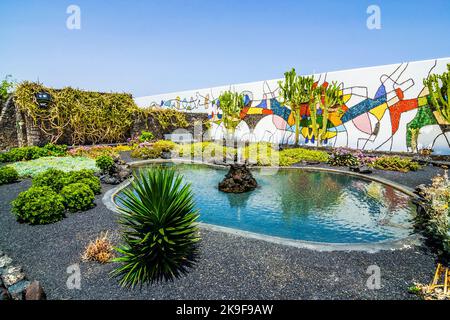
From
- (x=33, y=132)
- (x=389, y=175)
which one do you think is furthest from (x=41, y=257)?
(x=33, y=132)

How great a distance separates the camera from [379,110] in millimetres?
12961

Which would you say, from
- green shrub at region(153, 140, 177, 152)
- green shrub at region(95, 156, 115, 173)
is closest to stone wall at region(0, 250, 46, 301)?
green shrub at region(95, 156, 115, 173)

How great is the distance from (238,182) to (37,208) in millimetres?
5454

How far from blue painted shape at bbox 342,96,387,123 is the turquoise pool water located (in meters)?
5.70

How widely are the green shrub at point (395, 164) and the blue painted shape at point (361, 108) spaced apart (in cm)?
355

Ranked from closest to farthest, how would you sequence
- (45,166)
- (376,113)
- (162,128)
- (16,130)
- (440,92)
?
(45,166)
(440,92)
(376,113)
(16,130)
(162,128)

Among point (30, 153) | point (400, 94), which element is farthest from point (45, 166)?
point (400, 94)

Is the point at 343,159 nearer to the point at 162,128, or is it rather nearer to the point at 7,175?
the point at 162,128

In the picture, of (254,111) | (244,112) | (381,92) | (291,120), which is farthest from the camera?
(244,112)

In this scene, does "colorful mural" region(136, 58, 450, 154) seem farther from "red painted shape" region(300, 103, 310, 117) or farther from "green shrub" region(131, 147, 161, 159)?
"green shrub" region(131, 147, 161, 159)

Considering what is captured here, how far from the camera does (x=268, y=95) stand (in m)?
18.0

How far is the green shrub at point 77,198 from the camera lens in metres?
5.73

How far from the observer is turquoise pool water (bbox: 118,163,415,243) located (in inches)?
199

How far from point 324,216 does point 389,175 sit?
18.1ft
